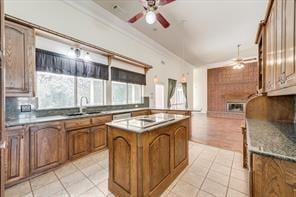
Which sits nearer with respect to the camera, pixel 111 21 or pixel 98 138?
pixel 98 138

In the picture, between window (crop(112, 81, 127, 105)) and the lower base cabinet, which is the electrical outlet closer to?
the lower base cabinet

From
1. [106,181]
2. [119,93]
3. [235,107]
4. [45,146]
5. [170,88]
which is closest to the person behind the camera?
[106,181]

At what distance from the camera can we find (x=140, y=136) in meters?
1.68

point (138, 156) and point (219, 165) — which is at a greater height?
point (138, 156)

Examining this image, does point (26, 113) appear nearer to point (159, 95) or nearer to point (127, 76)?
point (127, 76)

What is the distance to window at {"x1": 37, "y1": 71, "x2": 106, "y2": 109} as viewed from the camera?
3.13 m

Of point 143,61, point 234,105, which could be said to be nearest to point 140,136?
point 143,61

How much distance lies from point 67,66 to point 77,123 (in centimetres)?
139

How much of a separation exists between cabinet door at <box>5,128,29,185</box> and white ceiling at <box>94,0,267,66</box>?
3182 mm

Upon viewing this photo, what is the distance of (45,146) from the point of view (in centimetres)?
248

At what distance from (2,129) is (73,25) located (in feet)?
10.2

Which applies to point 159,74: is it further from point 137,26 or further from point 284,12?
point 284,12

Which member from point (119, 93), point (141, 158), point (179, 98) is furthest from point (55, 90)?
point (179, 98)

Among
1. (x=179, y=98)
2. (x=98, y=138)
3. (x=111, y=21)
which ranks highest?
(x=111, y=21)
